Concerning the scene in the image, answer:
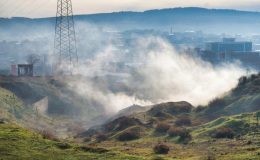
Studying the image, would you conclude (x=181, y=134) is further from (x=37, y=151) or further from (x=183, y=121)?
(x=37, y=151)

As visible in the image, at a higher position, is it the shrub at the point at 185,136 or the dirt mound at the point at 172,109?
the shrub at the point at 185,136

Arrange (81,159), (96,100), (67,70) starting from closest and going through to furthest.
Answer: (81,159) < (96,100) < (67,70)

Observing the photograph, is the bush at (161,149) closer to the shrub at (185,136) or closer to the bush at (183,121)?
the shrub at (185,136)

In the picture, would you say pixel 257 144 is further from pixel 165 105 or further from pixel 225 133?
pixel 165 105

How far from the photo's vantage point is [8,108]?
3829 inches

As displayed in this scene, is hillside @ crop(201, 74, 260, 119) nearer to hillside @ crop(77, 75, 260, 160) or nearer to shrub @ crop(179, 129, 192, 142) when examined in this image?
hillside @ crop(77, 75, 260, 160)

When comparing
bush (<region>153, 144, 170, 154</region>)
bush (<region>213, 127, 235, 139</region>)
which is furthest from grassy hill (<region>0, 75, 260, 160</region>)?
bush (<region>153, 144, 170, 154</region>)

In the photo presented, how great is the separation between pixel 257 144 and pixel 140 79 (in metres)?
138

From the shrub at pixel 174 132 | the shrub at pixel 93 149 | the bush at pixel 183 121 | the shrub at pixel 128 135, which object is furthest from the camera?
the bush at pixel 183 121

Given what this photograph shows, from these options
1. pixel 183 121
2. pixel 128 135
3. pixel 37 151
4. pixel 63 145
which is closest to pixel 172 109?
pixel 183 121

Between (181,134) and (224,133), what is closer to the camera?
(224,133)

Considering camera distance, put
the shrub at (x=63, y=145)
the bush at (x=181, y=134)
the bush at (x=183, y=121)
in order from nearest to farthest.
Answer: the shrub at (x=63, y=145), the bush at (x=181, y=134), the bush at (x=183, y=121)

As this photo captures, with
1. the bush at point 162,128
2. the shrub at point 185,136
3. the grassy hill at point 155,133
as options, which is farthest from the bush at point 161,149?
the bush at point 162,128

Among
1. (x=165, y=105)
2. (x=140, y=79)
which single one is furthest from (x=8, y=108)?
(x=140, y=79)
